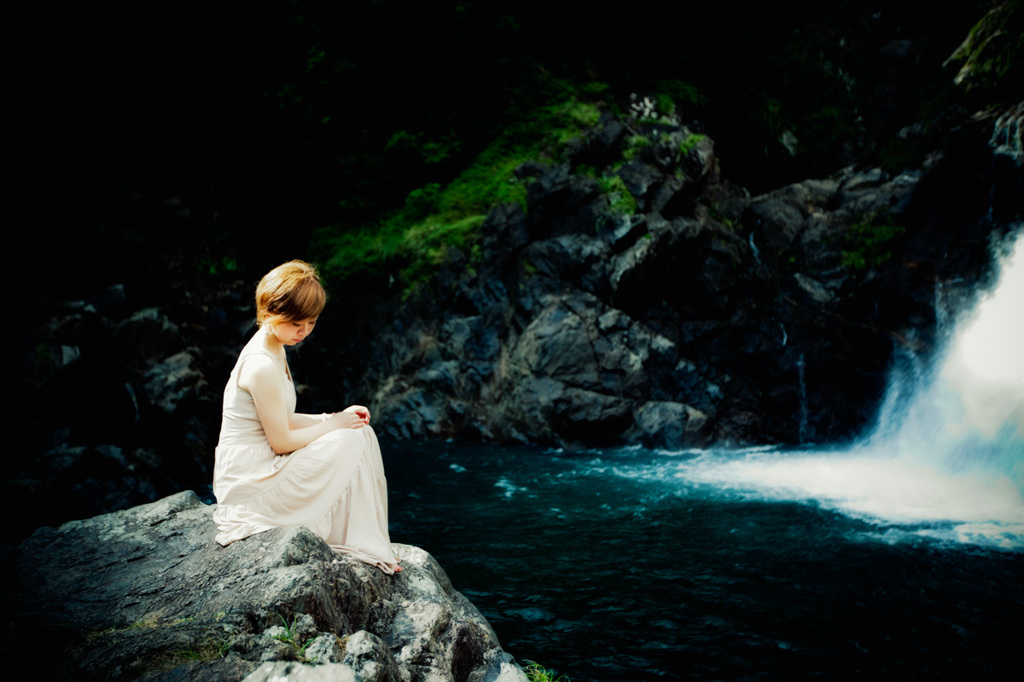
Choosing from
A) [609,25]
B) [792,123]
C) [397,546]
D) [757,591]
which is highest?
[609,25]

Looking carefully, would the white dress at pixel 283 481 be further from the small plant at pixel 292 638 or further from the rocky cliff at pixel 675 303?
the rocky cliff at pixel 675 303

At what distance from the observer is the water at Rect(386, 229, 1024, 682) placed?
5094 millimetres

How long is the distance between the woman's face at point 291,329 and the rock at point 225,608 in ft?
3.59

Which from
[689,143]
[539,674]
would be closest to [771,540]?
Result: [539,674]

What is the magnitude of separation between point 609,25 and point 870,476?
46.0 ft

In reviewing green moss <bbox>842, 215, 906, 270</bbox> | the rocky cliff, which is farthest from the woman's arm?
green moss <bbox>842, 215, 906, 270</bbox>

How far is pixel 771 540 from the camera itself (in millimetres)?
7422

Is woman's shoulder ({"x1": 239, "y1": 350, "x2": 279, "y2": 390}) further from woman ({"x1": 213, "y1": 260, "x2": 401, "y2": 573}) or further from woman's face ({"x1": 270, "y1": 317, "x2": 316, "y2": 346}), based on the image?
woman's face ({"x1": 270, "y1": 317, "x2": 316, "y2": 346})

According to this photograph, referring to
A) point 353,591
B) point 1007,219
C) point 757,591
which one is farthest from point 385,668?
point 1007,219

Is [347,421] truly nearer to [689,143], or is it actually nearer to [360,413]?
[360,413]

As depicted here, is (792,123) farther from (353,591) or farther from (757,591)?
(353,591)

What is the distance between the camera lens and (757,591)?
20.0ft

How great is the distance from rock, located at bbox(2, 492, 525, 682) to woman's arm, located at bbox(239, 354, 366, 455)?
0.50 metres

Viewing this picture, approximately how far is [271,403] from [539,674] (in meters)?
2.57
